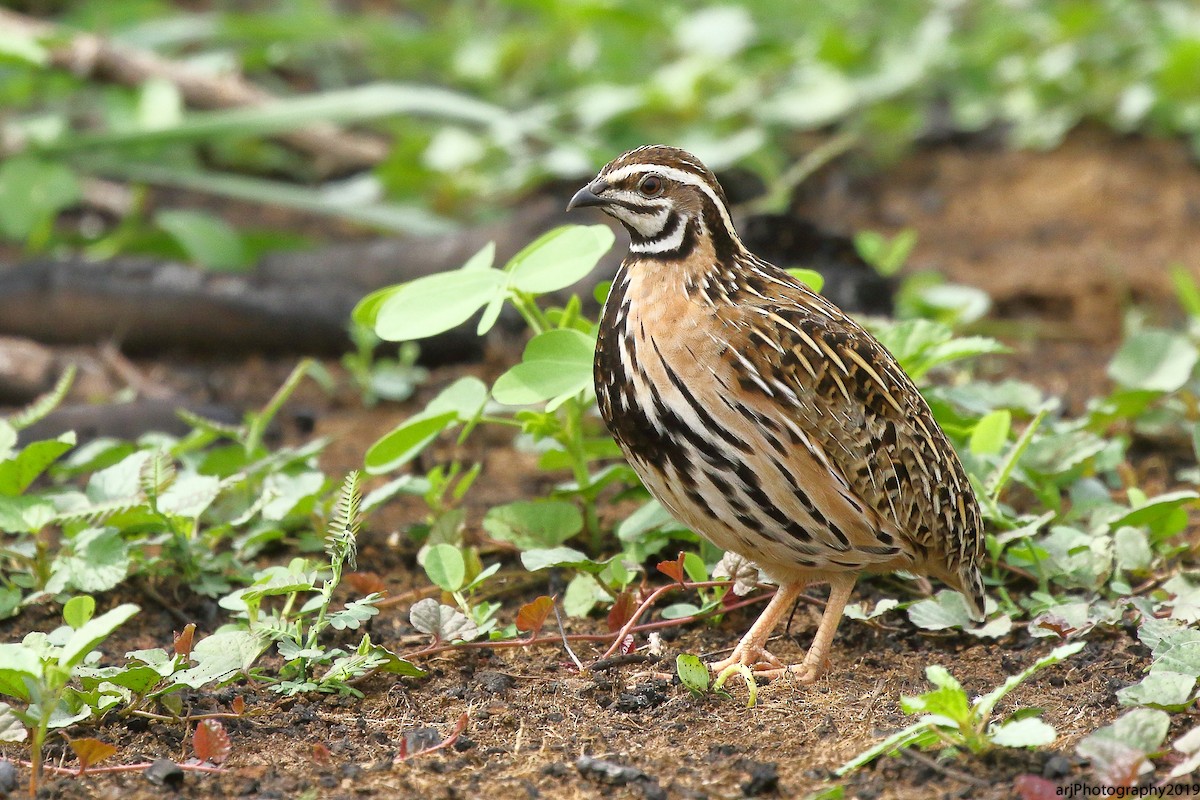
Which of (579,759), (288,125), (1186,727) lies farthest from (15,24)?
(1186,727)

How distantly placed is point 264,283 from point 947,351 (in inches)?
164

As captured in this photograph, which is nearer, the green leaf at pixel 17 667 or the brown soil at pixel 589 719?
the green leaf at pixel 17 667

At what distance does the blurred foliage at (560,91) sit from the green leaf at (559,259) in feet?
10.4

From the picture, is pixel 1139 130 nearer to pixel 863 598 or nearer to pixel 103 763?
pixel 863 598

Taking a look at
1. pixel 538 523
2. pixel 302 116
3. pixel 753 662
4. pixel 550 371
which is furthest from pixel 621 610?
pixel 302 116

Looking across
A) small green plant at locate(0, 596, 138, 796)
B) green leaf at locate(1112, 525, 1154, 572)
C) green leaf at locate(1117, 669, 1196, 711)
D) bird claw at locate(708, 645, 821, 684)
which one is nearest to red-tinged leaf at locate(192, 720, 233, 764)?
small green plant at locate(0, 596, 138, 796)

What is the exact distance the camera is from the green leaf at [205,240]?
26.0 feet

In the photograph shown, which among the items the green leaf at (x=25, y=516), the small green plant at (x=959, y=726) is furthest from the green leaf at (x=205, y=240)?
the small green plant at (x=959, y=726)

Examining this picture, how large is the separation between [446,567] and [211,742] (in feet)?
3.27

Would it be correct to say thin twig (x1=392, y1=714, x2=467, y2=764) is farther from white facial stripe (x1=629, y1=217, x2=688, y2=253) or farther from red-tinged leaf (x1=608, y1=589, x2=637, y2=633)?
white facial stripe (x1=629, y1=217, x2=688, y2=253)

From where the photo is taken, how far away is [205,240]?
→ 7.99 meters

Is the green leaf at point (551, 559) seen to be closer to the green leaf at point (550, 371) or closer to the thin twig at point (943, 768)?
the green leaf at point (550, 371)

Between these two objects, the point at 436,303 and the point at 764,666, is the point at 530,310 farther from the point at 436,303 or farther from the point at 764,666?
the point at 764,666

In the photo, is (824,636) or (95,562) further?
(95,562)
